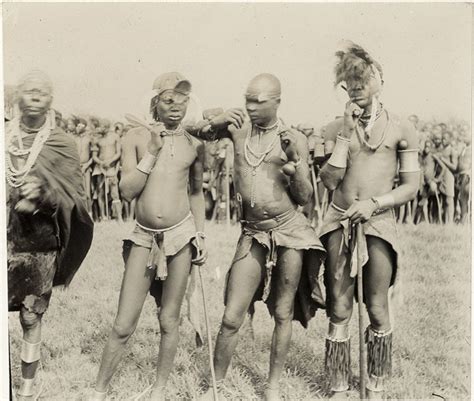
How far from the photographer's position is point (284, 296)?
490 centimetres

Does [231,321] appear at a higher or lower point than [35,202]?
lower

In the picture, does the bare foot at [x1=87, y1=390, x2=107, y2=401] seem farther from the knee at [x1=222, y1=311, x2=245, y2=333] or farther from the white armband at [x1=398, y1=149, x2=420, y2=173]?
the white armband at [x1=398, y1=149, x2=420, y2=173]

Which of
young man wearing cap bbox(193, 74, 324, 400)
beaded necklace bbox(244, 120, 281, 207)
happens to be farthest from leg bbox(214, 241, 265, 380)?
beaded necklace bbox(244, 120, 281, 207)

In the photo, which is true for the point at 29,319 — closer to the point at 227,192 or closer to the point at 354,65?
the point at 227,192

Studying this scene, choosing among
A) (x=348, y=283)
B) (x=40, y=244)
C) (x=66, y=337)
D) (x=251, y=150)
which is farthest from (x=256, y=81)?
(x=66, y=337)

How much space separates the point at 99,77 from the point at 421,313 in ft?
10.3

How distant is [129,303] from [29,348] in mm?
878

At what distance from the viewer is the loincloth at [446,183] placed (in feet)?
19.0

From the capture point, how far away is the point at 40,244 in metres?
4.97

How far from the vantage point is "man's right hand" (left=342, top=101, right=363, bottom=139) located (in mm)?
4836

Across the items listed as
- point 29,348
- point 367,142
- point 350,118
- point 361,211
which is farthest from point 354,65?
point 29,348

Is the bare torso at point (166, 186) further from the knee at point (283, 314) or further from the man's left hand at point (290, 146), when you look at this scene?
the knee at point (283, 314)

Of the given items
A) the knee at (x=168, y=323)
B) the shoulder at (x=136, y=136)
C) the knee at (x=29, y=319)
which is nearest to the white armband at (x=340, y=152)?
the shoulder at (x=136, y=136)

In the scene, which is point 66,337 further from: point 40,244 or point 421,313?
point 421,313
